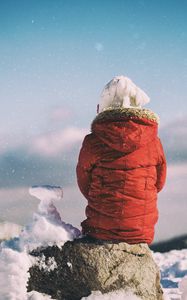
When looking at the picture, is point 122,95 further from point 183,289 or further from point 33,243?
point 183,289

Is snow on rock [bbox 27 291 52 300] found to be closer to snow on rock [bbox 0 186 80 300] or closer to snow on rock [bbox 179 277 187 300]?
snow on rock [bbox 0 186 80 300]

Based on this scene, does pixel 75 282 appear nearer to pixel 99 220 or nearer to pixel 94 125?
pixel 99 220

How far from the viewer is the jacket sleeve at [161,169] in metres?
4.95

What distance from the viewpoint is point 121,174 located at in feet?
15.0

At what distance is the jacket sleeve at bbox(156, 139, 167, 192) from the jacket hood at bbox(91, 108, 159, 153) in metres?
0.33

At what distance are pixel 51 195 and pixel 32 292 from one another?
3.25ft

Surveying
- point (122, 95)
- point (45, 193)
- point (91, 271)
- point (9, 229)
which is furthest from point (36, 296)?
point (9, 229)

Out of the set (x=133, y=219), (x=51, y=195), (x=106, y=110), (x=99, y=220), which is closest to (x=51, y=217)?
(x=51, y=195)

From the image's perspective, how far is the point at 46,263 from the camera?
475cm

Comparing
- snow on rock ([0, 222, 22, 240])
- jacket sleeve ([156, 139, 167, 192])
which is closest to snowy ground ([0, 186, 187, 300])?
jacket sleeve ([156, 139, 167, 192])

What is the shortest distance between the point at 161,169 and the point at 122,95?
91cm

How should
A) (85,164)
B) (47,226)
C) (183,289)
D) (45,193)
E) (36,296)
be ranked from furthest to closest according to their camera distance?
(183,289) < (45,193) < (47,226) < (85,164) < (36,296)

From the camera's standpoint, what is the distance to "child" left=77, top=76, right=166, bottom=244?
15.0ft

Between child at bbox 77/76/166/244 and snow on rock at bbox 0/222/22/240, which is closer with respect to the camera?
child at bbox 77/76/166/244
